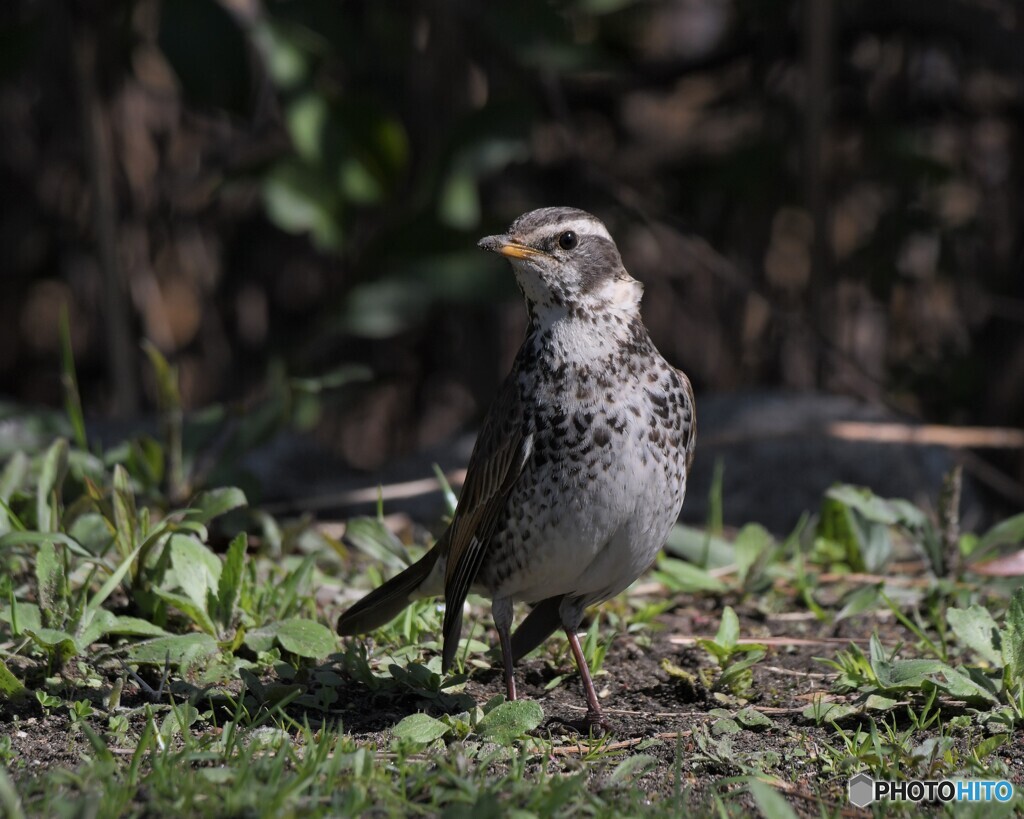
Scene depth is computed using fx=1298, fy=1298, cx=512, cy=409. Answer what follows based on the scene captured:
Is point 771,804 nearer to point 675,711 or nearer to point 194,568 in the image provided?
point 675,711

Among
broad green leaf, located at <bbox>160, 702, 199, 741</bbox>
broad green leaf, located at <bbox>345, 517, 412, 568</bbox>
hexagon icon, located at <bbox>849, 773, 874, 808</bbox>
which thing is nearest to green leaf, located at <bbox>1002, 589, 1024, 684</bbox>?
hexagon icon, located at <bbox>849, 773, 874, 808</bbox>

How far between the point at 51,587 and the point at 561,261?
199 centimetres

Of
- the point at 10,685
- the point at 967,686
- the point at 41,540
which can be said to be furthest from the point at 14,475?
the point at 967,686

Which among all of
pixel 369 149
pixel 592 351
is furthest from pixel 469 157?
pixel 592 351

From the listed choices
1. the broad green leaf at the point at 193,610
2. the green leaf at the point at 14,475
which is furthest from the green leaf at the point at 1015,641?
the green leaf at the point at 14,475

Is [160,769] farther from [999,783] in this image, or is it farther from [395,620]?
[999,783]

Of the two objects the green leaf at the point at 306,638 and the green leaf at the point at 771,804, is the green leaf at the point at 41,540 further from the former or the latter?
the green leaf at the point at 771,804

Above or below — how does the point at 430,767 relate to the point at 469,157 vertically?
below

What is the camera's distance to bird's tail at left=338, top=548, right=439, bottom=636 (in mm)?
4387

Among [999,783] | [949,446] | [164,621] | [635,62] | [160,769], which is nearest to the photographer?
[160,769]

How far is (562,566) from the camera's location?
13.4ft

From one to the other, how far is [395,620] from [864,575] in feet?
7.00

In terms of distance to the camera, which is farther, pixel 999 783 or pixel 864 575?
pixel 864 575

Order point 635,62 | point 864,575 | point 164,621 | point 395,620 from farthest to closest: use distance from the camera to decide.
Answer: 1. point 635,62
2. point 864,575
3. point 395,620
4. point 164,621
